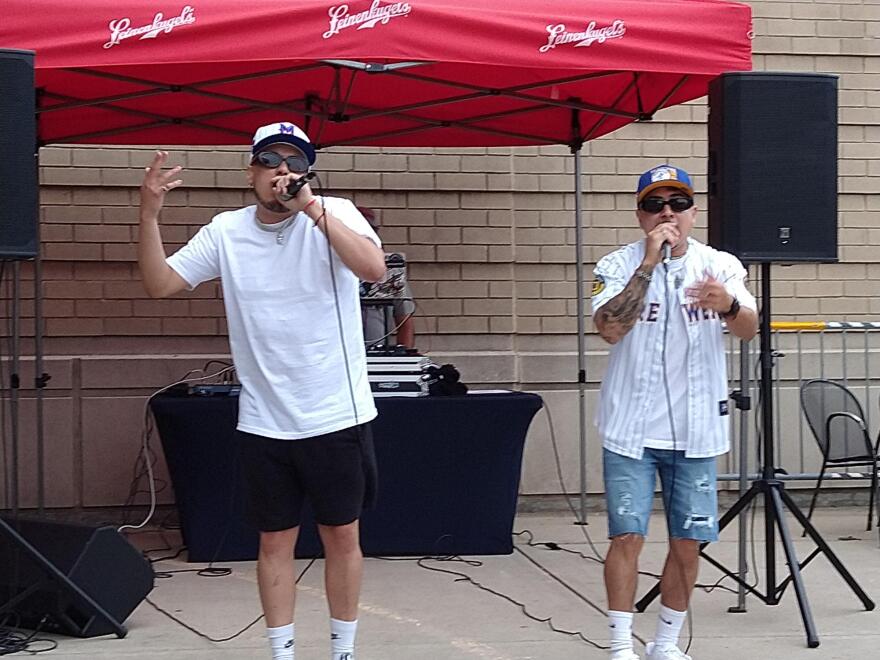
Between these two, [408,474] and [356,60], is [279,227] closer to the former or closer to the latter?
[356,60]

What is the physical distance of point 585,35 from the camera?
19.2ft

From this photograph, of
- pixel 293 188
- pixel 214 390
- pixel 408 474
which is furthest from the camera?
pixel 408 474

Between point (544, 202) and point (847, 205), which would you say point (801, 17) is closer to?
point (847, 205)

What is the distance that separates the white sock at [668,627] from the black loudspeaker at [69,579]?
2.29m

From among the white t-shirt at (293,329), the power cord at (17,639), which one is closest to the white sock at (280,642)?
the white t-shirt at (293,329)

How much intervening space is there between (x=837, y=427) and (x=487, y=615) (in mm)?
3092

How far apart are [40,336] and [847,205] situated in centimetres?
550

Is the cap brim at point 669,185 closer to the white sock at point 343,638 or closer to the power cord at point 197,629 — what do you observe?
the white sock at point 343,638

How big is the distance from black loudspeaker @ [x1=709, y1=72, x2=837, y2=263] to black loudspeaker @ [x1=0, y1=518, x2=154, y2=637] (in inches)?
117

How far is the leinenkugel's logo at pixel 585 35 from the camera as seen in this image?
229 inches

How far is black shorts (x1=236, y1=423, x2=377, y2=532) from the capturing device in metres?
4.37

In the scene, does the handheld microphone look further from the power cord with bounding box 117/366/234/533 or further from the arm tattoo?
the power cord with bounding box 117/366/234/533

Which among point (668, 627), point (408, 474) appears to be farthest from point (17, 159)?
point (668, 627)

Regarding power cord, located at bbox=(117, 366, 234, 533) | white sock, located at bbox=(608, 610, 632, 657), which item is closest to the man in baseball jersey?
white sock, located at bbox=(608, 610, 632, 657)
